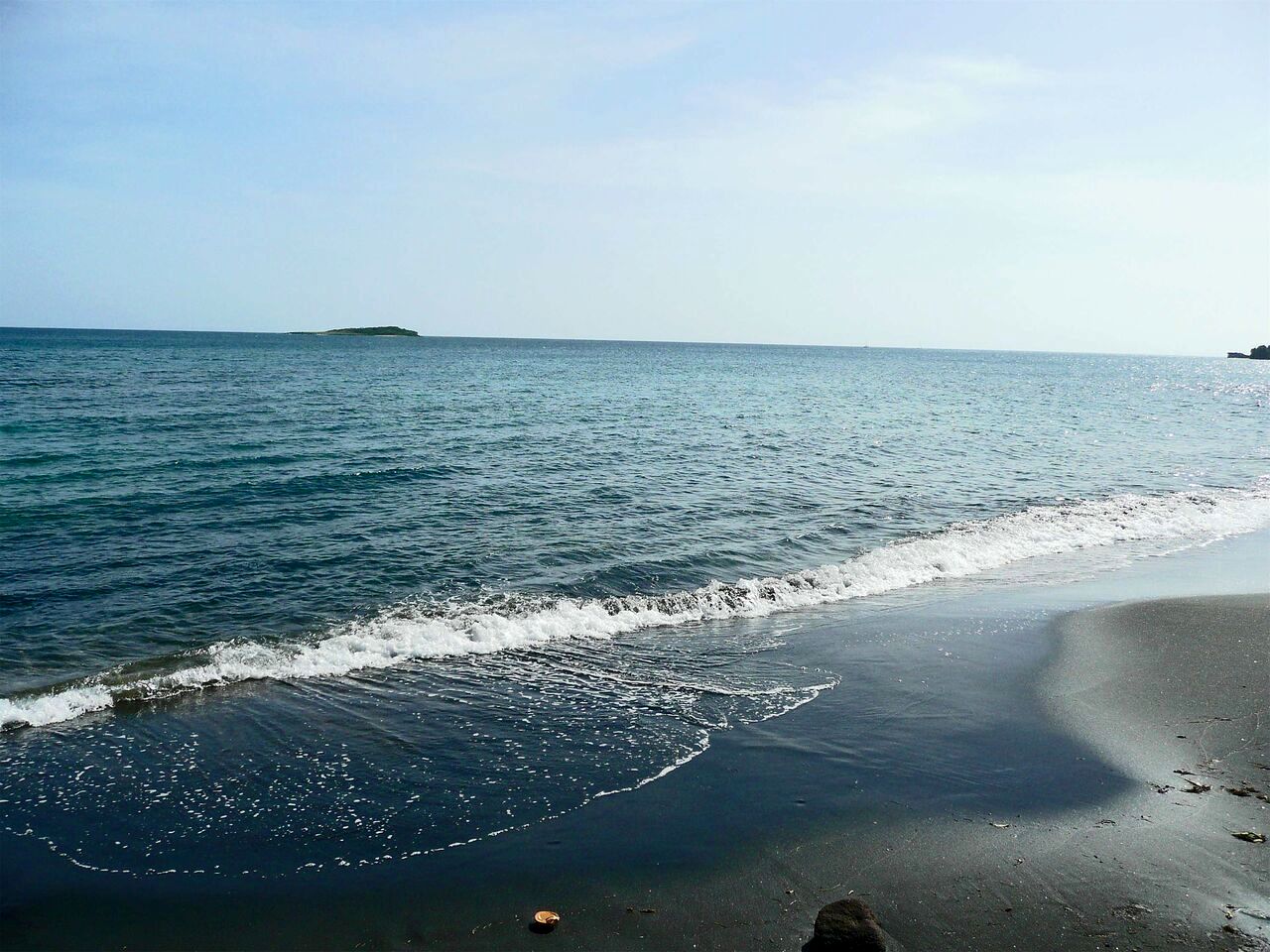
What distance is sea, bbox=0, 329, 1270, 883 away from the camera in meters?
7.89

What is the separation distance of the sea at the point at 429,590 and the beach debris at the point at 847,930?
9.05 ft

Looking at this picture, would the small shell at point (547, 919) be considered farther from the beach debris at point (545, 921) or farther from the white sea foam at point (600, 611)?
the white sea foam at point (600, 611)

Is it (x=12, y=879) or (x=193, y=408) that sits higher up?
(x=193, y=408)

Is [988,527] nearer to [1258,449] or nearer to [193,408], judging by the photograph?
[1258,449]

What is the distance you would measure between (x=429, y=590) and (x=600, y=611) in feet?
11.1

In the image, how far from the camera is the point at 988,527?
69.1 feet

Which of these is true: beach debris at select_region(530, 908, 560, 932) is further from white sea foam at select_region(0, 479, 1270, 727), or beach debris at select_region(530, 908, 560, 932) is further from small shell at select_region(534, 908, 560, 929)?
white sea foam at select_region(0, 479, 1270, 727)

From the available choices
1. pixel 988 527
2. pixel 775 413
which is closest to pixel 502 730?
pixel 988 527

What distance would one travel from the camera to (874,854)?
22.1 feet

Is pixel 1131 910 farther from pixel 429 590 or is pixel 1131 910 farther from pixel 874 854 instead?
pixel 429 590

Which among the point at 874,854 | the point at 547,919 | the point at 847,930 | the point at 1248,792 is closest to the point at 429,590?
the point at 547,919

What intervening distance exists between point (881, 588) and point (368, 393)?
43129mm

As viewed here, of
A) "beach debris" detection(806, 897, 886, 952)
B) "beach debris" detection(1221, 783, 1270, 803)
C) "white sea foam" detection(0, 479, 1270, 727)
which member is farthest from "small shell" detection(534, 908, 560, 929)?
"beach debris" detection(1221, 783, 1270, 803)

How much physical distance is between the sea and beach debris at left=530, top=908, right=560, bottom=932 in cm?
128
